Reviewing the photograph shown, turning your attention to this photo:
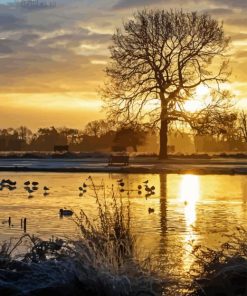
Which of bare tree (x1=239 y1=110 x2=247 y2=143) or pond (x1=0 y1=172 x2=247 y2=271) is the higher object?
bare tree (x1=239 y1=110 x2=247 y2=143)

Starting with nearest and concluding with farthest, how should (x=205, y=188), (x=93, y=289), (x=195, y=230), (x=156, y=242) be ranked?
(x=93, y=289), (x=156, y=242), (x=195, y=230), (x=205, y=188)

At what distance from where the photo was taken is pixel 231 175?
1497 inches

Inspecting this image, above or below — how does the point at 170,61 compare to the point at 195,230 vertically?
above

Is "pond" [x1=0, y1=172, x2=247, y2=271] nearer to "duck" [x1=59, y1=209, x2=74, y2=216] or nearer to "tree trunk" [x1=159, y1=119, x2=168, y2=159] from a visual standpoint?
"duck" [x1=59, y1=209, x2=74, y2=216]

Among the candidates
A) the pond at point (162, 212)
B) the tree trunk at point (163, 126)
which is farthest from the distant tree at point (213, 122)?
the pond at point (162, 212)

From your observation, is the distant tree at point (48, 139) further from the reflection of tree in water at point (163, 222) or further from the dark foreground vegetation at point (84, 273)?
the dark foreground vegetation at point (84, 273)

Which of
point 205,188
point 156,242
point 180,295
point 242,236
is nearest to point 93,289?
point 180,295

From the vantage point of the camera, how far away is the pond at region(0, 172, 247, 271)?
13625 millimetres

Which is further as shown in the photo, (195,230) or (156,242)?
(195,230)

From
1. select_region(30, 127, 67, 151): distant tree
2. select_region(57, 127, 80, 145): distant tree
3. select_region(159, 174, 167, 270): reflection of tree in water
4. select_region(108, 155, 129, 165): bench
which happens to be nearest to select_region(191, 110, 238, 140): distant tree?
select_region(108, 155, 129, 165): bench

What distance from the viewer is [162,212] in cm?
1916

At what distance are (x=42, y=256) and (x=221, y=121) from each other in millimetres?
47812

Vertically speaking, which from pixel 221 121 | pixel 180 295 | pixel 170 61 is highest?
pixel 170 61

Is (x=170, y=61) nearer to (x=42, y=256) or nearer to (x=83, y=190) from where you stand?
(x=83, y=190)
